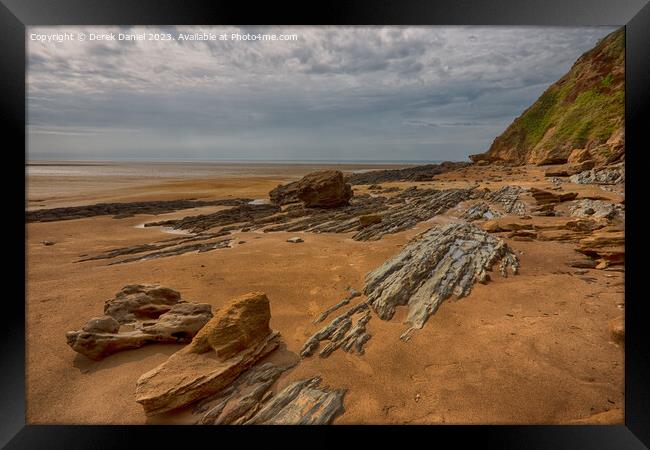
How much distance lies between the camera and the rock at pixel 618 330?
3982mm

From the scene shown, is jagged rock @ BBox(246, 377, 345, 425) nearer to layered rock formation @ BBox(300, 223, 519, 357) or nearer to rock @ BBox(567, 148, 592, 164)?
layered rock formation @ BBox(300, 223, 519, 357)

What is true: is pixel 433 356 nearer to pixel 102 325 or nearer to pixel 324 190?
pixel 102 325

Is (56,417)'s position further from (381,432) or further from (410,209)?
(410,209)

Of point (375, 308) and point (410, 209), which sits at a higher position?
point (410, 209)

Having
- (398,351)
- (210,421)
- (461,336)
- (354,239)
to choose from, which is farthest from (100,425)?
(354,239)

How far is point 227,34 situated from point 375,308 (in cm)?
527

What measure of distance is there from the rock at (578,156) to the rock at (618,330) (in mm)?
8482

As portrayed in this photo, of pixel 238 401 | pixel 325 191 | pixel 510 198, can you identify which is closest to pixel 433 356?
pixel 238 401

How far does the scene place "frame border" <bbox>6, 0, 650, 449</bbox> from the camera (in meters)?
3.97

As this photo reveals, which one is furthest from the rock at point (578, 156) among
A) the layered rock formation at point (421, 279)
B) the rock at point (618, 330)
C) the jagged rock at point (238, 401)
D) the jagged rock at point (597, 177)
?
the jagged rock at point (238, 401)

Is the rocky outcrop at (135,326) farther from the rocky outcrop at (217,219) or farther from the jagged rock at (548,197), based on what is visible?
the jagged rock at (548,197)

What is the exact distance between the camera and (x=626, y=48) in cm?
403

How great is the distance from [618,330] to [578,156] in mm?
10247

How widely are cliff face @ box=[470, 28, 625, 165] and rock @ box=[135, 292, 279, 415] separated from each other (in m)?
6.42
